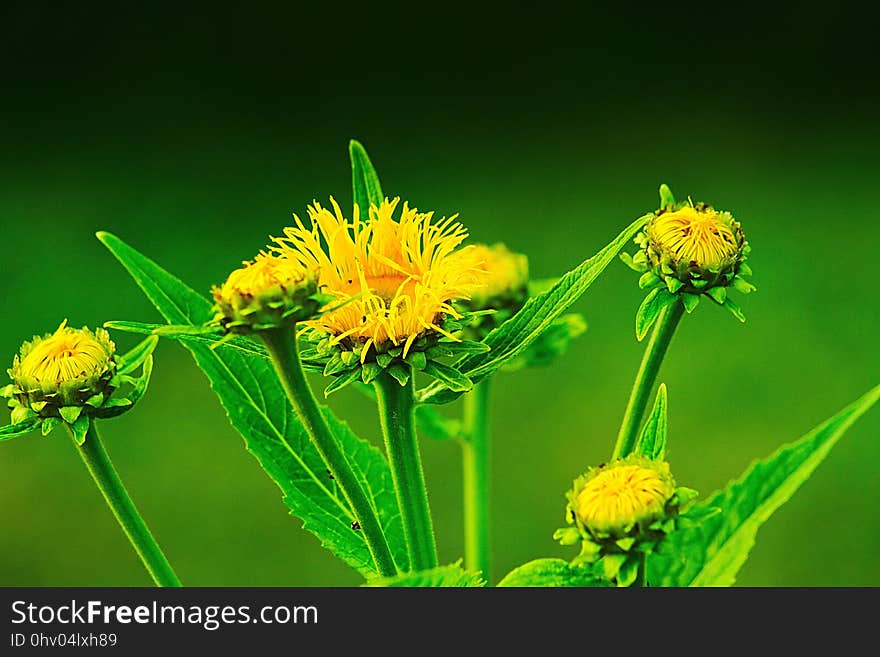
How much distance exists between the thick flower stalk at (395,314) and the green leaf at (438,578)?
64 mm

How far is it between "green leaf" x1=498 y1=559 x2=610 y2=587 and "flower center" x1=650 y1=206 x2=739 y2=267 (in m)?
0.24

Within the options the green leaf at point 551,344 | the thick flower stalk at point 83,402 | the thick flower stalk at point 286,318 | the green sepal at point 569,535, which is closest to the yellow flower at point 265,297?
the thick flower stalk at point 286,318

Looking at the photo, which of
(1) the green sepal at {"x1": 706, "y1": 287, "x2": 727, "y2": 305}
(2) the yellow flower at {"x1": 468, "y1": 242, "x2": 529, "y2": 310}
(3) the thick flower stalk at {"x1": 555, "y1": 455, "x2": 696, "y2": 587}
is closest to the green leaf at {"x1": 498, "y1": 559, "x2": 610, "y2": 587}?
(3) the thick flower stalk at {"x1": 555, "y1": 455, "x2": 696, "y2": 587}

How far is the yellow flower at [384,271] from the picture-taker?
723mm

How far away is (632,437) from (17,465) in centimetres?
226

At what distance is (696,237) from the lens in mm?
809

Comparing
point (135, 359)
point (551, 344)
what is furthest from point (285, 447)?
point (551, 344)

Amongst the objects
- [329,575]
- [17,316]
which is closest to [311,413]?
[329,575]

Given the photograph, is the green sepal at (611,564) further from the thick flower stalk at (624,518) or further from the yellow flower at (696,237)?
the yellow flower at (696,237)

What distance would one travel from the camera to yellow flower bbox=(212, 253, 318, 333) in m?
0.67

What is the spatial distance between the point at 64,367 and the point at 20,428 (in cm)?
5

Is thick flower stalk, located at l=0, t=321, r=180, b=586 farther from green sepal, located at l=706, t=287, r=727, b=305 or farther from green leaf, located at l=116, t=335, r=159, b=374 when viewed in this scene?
green sepal, located at l=706, t=287, r=727, b=305

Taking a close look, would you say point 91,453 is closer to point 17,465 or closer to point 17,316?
point 17,465

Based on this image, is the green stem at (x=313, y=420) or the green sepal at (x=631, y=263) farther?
the green sepal at (x=631, y=263)
